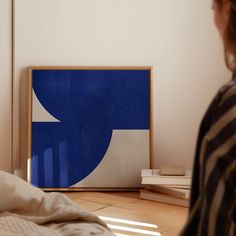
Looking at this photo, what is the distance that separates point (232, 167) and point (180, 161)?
2.00 meters

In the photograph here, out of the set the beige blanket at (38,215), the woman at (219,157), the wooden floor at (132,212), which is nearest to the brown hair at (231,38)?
the woman at (219,157)

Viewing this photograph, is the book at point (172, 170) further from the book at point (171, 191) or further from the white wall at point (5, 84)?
the white wall at point (5, 84)

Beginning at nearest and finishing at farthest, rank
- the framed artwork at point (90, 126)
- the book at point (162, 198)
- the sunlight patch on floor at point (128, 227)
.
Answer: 1. the sunlight patch on floor at point (128, 227)
2. the book at point (162, 198)
3. the framed artwork at point (90, 126)

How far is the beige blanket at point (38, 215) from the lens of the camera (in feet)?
4.65

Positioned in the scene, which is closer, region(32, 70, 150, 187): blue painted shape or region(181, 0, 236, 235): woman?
region(181, 0, 236, 235): woman

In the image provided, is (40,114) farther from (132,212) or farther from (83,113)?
(132,212)

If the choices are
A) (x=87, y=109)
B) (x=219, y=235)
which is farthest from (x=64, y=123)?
(x=219, y=235)

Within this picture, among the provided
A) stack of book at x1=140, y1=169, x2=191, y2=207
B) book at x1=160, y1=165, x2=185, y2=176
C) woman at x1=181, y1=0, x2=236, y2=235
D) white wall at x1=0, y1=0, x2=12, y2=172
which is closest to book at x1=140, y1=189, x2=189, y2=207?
stack of book at x1=140, y1=169, x2=191, y2=207

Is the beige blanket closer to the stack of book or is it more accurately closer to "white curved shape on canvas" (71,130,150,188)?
the stack of book

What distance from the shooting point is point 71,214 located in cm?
154

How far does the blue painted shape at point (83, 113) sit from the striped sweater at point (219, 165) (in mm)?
1862

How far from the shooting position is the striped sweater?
1.94 feet

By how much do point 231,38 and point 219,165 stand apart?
158 millimetres

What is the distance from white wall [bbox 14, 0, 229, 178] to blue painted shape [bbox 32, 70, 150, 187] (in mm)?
82
